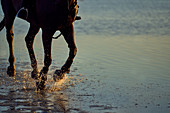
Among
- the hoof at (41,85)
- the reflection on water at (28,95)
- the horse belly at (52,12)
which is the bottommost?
the reflection on water at (28,95)

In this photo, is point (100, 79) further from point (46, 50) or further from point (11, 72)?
point (11, 72)

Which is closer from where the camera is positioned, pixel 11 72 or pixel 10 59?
pixel 11 72

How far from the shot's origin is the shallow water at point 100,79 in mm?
5422

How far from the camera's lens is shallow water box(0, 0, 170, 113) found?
17.8 feet

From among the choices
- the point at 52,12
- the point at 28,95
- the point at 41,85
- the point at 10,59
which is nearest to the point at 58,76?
the point at 41,85

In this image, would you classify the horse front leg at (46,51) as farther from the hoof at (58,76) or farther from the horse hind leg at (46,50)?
the hoof at (58,76)

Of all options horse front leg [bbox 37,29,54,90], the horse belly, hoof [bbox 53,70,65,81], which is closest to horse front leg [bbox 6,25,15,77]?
horse front leg [bbox 37,29,54,90]

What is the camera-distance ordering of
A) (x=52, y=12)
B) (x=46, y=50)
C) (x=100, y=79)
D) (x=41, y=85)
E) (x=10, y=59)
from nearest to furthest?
(x=52, y=12), (x=46, y=50), (x=41, y=85), (x=100, y=79), (x=10, y=59)

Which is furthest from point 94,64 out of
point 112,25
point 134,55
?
point 112,25

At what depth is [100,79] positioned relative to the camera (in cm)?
707

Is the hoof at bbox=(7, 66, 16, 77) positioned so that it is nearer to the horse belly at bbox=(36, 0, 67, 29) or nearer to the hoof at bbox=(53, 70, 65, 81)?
the hoof at bbox=(53, 70, 65, 81)

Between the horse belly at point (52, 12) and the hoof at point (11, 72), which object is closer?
the horse belly at point (52, 12)

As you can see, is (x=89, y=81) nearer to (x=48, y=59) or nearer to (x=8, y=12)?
(x=48, y=59)

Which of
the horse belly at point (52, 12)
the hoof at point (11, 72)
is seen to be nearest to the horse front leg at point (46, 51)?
the horse belly at point (52, 12)
